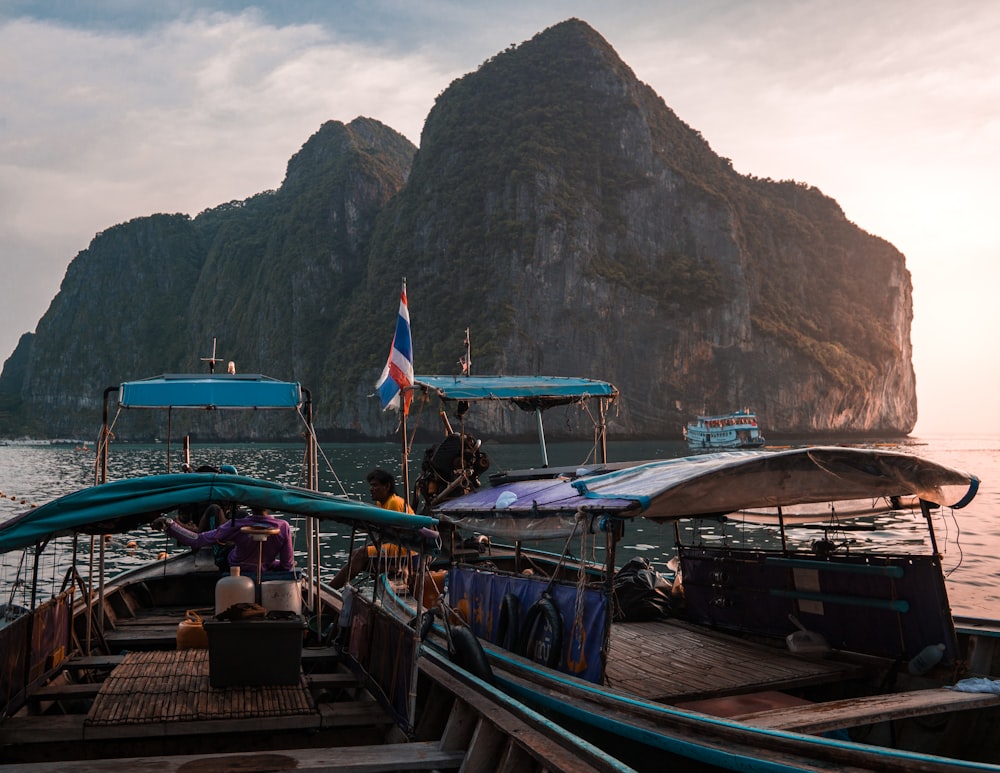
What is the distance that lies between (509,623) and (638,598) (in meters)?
2.08

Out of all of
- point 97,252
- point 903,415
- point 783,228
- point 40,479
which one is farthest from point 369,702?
point 97,252

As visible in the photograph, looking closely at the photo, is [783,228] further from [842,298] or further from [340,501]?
[340,501]

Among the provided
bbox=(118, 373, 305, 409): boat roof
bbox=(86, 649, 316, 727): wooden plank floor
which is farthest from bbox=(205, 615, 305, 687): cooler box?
bbox=(118, 373, 305, 409): boat roof

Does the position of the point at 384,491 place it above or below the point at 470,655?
above

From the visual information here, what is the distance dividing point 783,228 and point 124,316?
139648 mm

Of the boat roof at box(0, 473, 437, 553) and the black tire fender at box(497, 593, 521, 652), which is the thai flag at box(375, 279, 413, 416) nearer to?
the black tire fender at box(497, 593, 521, 652)

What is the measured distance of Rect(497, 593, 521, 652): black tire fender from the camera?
7.41m

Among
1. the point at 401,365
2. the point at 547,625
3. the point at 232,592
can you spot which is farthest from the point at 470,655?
the point at 401,365

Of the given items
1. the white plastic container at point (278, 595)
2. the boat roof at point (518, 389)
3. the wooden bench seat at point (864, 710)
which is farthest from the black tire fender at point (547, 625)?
the boat roof at point (518, 389)

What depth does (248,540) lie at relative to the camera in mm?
8570

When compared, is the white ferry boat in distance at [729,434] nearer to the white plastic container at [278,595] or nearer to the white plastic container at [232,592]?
the white plastic container at [278,595]

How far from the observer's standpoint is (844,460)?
646 cm

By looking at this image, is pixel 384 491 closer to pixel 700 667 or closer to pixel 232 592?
pixel 232 592

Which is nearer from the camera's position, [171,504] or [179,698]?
[171,504]
